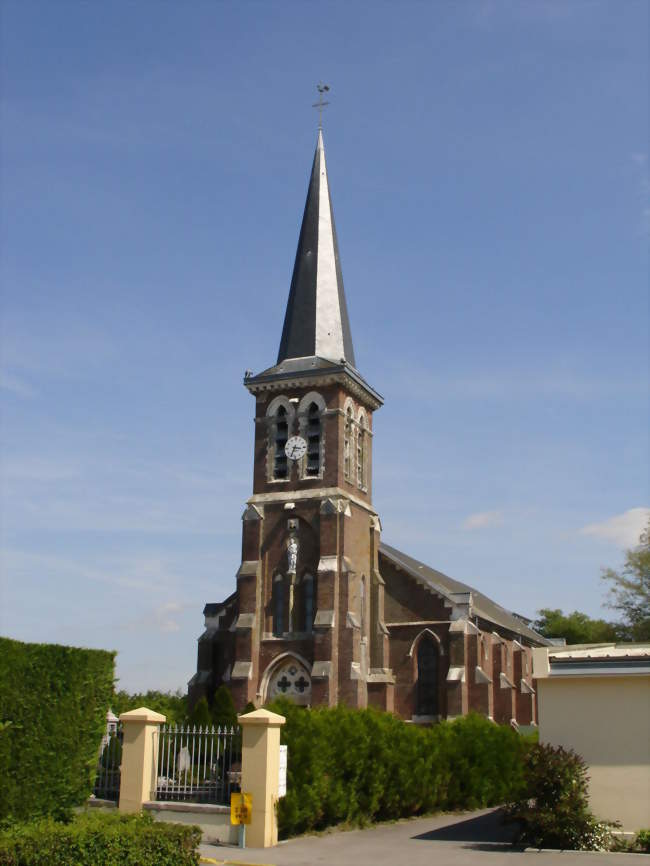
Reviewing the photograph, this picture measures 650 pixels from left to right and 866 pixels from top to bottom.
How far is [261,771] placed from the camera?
20281mm

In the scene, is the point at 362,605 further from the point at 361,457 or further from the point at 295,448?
the point at 295,448

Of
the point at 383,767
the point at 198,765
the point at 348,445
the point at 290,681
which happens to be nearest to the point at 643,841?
the point at 383,767

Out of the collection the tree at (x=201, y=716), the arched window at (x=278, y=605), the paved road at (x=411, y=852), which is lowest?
the paved road at (x=411, y=852)

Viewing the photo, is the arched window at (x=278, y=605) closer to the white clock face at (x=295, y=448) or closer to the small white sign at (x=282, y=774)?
the white clock face at (x=295, y=448)

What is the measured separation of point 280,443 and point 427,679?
37.5 feet

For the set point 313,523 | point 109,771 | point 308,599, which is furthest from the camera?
point 313,523

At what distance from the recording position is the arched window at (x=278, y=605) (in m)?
39.9

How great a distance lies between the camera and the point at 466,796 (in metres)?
28.6

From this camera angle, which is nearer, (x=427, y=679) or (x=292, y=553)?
(x=292, y=553)

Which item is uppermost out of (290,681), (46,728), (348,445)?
(348,445)

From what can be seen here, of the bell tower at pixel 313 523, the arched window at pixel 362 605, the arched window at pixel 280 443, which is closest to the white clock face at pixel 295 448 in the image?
the bell tower at pixel 313 523

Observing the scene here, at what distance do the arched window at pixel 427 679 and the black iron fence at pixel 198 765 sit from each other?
19.7 m

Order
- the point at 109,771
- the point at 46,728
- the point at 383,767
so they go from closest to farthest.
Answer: the point at 46,728
the point at 109,771
the point at 383,767

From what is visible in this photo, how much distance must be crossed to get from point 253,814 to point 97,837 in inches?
217
